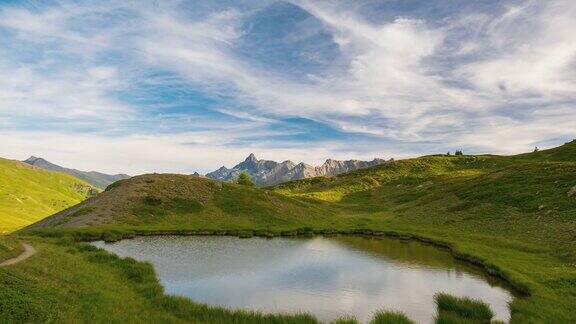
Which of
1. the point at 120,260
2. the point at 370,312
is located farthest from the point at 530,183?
the point at 120,260

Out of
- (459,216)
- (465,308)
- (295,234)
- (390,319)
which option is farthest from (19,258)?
(459,216)

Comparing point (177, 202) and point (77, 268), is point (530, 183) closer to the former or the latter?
point (177, 202)

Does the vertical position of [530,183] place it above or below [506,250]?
above

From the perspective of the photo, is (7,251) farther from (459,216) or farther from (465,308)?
(459,216)

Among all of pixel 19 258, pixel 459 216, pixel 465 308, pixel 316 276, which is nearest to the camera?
pixel 465 308

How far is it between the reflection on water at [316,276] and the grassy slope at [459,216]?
13.9ft

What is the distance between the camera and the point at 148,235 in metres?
63.3

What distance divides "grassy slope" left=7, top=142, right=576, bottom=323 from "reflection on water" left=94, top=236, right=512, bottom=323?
4227 millimetres

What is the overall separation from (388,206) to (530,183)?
4210 cm

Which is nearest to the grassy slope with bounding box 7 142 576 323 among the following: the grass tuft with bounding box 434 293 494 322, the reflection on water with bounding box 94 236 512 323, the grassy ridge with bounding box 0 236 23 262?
the grass tuft with bounding box 434 293 494 322

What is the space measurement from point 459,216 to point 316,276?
48663 mm

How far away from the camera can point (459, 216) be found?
75812 millimetres

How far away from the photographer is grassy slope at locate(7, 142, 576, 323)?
36.4 meters

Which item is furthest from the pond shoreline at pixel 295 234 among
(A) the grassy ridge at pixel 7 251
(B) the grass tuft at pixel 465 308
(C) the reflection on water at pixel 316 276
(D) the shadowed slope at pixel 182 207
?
(A) the grassy ridge at pixel 7 251
